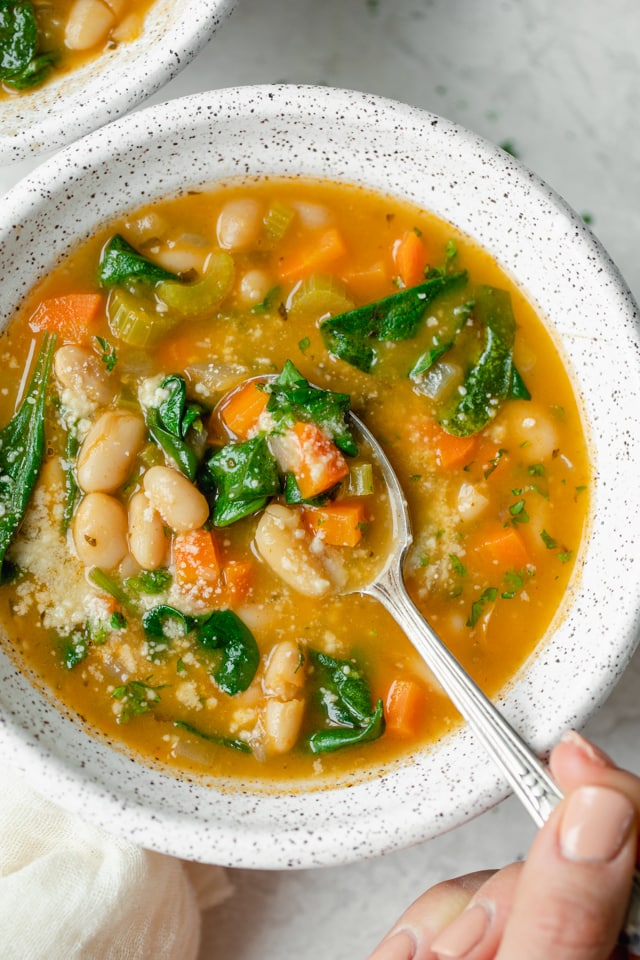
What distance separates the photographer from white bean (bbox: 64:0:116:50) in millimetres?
2922

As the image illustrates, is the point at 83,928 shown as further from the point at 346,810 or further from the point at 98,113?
the point at 98,113

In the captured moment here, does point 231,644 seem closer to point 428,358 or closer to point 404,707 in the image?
point 404,707

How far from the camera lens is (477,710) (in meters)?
2.29

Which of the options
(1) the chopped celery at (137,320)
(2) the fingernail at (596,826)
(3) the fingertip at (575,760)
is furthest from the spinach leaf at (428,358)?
(2) the fingernail at (596,826)

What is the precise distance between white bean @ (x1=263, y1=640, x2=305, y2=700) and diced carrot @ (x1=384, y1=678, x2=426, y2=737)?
23 centimetres

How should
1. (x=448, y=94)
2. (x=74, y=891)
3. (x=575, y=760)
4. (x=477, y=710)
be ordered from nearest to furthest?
(x=575, y=760) < (x=477, y=710) < (x=74, y=891) < (x=448, y=94)

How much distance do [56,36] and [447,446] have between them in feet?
5.54

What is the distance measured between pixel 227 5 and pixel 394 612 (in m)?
1.59

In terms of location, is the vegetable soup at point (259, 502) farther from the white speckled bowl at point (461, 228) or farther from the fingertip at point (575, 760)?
the fingertip at point (575, 760)

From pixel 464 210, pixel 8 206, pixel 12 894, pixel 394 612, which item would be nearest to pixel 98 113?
pixel 8 206

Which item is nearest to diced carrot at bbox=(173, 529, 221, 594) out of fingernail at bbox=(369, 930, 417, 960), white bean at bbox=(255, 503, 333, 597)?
white bean at bbox=(255, 503, 333, 597)

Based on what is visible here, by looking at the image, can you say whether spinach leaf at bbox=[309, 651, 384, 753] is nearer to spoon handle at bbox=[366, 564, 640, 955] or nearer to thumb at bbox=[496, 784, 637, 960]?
spoon handle at bbox=[366, 564, 640, 955]

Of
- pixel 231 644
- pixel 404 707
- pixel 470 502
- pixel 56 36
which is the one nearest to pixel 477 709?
pixel 404 707

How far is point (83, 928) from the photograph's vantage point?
266 centimetres
